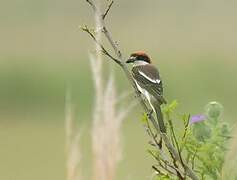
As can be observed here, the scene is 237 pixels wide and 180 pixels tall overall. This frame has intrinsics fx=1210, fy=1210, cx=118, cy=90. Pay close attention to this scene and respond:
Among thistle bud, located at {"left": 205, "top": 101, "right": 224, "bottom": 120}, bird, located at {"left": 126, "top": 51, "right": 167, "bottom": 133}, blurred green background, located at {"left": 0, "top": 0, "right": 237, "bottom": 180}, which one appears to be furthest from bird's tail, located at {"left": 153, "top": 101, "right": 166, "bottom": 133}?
blurred green background, located at {"left": 0, "top": 0, "right": 237, "bottom": 180}

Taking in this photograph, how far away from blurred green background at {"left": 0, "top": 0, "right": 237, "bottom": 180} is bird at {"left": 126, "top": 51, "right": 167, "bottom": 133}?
156 inches

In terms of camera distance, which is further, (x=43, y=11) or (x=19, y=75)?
(x=43, y=11)

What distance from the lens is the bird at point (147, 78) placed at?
11.2 ft

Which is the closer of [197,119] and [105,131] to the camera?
[197,119]

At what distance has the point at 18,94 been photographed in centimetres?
1285

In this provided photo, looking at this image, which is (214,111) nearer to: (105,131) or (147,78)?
(147,78)

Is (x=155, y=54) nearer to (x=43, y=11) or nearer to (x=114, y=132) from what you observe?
(x=43, y=11)

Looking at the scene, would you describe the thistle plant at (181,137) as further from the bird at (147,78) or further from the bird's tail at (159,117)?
the bird at (147,78)

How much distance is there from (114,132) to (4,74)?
8.68 meters

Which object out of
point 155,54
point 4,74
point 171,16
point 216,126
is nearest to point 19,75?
point 4,74

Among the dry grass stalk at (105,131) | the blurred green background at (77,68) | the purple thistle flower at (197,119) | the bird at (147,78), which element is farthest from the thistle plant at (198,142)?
the blurred green background at (77,68)

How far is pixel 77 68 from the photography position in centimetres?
1352

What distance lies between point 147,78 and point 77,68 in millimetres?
9939

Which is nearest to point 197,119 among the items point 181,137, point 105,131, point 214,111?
point 214,111
